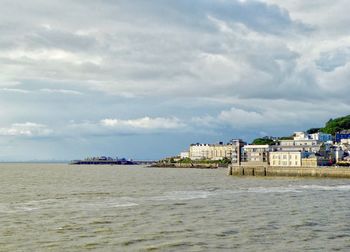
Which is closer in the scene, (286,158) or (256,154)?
(286,158)

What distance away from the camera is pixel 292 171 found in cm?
11481

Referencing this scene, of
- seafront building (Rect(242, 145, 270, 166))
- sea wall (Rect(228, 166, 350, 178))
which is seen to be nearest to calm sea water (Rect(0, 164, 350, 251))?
sea wall (Rect(228, 166, 350, 178))

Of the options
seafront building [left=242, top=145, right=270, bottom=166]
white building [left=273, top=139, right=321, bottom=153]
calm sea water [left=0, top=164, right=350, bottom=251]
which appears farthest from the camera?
seafront building [left=242, top=145, right=270, bottom=166]

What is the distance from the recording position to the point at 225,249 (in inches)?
990

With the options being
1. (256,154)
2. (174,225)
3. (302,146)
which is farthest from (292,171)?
(174,225)

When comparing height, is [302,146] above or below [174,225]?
above

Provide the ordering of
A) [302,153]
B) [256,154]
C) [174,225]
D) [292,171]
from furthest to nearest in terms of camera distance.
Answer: [256,154] → [302,153] → [292,171] → [174,225]

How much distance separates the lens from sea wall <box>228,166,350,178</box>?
4130 inches

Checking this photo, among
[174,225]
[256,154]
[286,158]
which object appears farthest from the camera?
[256,154]

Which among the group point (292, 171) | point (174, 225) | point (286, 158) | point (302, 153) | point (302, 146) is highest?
point (302, 146)

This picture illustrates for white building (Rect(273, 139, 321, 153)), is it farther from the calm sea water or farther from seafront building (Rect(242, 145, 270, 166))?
the calm sea water

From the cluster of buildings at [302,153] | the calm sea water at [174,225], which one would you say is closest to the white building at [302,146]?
the cluster of buildings at [302,153]

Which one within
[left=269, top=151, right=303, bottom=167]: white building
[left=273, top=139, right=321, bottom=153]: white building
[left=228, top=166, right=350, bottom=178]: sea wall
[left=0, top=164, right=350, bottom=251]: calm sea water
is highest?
[left=273, top=139, right=321, bottom=153]: white building

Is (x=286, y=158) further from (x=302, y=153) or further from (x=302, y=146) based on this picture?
(x=302, y=146)
